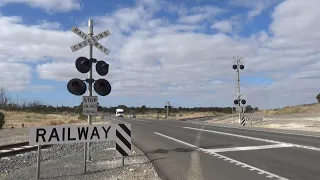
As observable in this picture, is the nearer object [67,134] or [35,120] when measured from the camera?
[67,134]

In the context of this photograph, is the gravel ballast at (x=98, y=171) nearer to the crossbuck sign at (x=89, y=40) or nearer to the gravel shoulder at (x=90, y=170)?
the gravel shoulder at (x=90, y=170)

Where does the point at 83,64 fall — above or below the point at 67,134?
above

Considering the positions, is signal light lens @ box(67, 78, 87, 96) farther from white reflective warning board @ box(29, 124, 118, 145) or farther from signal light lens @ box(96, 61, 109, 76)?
white reflective warning board @ box(29, 124, 118, 145)

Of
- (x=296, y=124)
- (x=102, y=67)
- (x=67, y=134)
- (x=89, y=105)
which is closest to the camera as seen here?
(x=67, y=134)

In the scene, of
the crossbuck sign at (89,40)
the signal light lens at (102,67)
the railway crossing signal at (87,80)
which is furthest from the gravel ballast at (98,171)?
the crossbuck sign at (89,40)

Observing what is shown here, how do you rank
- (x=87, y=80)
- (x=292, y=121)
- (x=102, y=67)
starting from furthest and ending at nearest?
(x=292, y=121) → (x=102, y=67) → (x=87, y=80)

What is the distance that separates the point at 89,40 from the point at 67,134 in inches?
128

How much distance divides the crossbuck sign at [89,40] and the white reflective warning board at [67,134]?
261cm

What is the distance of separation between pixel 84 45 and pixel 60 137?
3191 mm

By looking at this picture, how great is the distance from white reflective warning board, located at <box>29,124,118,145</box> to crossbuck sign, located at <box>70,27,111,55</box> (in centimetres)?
261

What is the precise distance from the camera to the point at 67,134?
11.0 metres

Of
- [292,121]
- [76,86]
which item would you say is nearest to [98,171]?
[76,86]

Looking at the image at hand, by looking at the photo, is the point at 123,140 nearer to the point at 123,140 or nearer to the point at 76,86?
the point at 123,140

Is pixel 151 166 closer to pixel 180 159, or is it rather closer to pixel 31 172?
pixel 180 159
